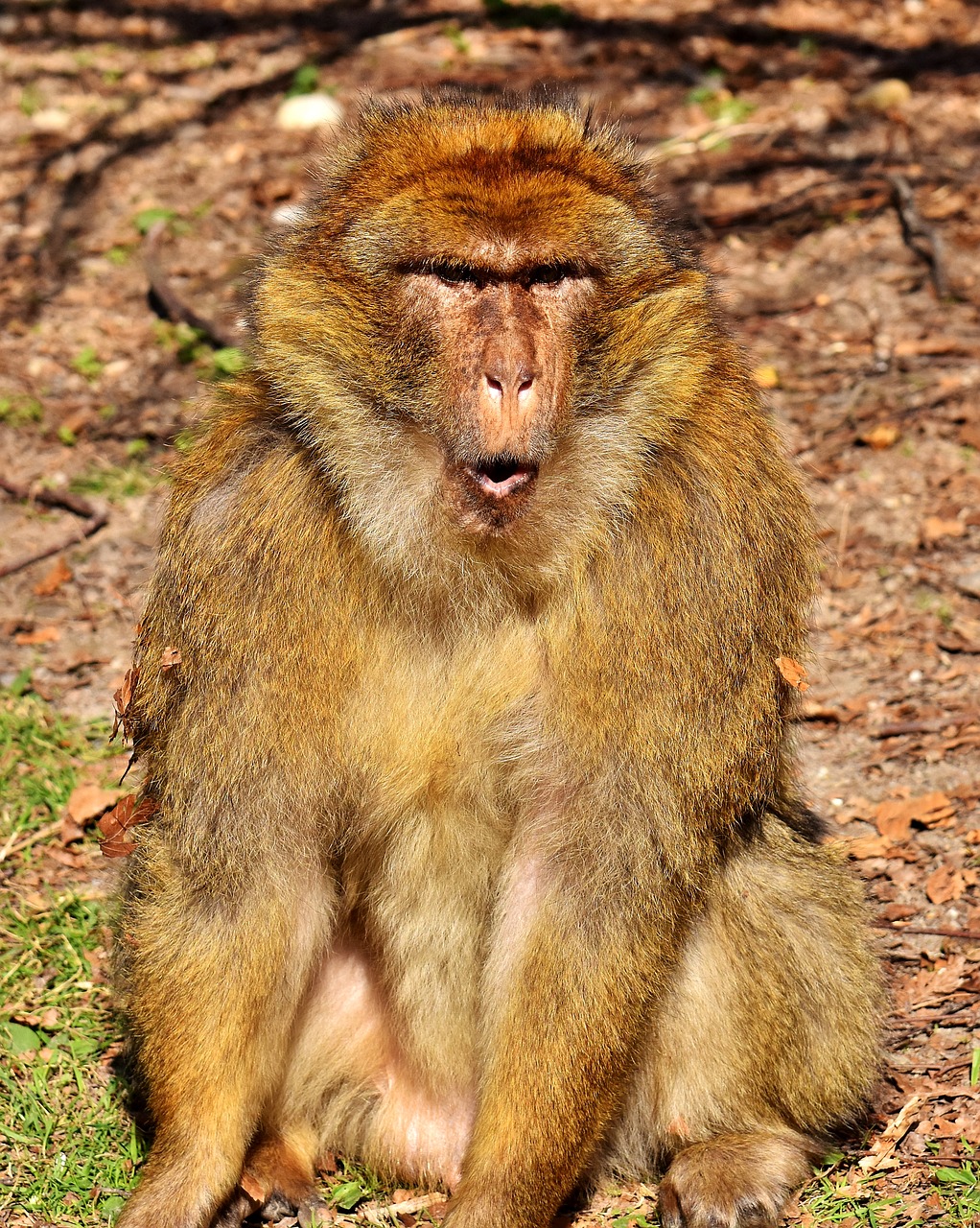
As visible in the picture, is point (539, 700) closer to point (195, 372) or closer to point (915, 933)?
point (915, 933)

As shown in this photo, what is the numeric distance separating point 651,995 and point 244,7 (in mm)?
6999

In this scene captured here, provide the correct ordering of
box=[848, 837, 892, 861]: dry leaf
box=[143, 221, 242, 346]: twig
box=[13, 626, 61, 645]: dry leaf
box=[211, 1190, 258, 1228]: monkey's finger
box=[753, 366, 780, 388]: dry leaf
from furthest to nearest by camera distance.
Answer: box=[143, 221, 242, 346]: twig, box=[753, 366, 780, 388]: dry leaf, box=[13, 626, 61, 645]: dry leaf, box=[848, 837, 892, 861]: dry leaf, box=[211, 1190, 258, 1228]: monkey's finger

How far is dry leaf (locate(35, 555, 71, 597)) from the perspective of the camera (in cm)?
552

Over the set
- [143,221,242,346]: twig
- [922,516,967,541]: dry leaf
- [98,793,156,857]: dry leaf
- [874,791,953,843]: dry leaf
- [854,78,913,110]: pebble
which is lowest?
[874,791,953,843]: dry leaf

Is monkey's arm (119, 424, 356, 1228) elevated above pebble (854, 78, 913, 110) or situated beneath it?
situated beneath

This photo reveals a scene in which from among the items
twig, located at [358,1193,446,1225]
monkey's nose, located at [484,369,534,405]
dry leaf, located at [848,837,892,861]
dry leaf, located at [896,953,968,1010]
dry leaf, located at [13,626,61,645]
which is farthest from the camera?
dry leaf, located at [13,626,61,645]

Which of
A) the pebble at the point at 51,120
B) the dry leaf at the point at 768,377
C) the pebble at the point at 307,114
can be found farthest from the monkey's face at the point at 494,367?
the pebble at the point at 51,120

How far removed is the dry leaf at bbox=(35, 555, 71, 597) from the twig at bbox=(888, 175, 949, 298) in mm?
3644

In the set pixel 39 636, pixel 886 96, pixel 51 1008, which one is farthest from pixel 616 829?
pixel 886 96

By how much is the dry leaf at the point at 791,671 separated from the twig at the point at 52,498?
325 centimetres

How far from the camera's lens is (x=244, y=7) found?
8688 mm

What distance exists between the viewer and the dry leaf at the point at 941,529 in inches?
220

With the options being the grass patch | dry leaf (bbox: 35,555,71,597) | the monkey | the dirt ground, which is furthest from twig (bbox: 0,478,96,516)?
the monkey

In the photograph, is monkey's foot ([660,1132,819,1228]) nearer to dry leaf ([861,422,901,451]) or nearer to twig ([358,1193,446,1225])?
twig ([358,1193,446,1225])
